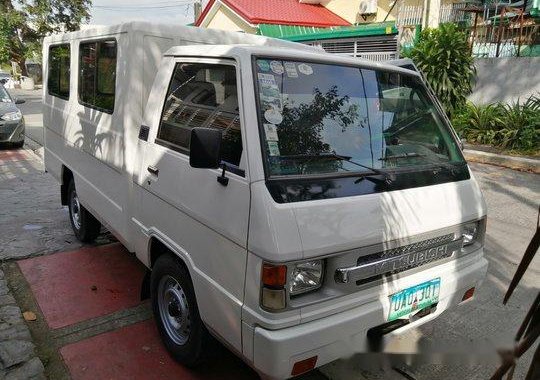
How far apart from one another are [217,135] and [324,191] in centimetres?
63

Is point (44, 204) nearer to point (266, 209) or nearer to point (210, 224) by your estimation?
point (210, 224)

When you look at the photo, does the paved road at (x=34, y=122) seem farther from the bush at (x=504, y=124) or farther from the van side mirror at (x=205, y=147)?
the van side mirror at (x=205, y=147)

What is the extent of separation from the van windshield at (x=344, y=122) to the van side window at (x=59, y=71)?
3276 millimetres

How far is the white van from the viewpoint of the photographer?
2205mm

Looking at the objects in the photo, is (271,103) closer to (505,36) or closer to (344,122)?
Answer: (344,122)

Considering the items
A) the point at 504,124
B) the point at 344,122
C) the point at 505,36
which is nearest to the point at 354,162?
the point at 344,122

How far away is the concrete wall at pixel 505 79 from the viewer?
9.79 meters

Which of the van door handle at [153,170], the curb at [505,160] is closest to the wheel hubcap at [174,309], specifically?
the van door handle at [153,170]

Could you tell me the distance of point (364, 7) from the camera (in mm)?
16266

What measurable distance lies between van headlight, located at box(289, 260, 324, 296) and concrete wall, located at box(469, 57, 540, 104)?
9.55 meters

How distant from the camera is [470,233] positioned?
3002mm

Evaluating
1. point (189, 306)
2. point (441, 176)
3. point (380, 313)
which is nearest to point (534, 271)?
point (441, 176)

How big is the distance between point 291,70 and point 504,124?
848cm

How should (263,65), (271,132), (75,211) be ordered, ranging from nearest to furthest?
(271,132)
(263,65)
(75,211)
